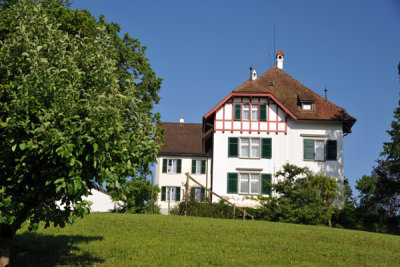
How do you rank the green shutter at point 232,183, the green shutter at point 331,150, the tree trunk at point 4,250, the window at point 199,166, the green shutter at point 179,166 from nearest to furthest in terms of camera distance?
the tree trunk at point 4,250, the green shutter at point 232,183, the green shutter at point 331,150, the green shutter at point 179,166, the window at point 199,166

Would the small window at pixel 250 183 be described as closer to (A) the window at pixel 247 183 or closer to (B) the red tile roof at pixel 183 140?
(A) the window at pixel 247 183

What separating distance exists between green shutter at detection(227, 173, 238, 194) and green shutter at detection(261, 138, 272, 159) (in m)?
2.45

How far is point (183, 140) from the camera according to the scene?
47.9 m

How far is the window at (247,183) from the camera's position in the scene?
33.5 m

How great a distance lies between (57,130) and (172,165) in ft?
119

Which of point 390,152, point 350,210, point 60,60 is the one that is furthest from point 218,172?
point 60,60

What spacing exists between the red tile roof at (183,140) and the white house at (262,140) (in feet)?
34.7

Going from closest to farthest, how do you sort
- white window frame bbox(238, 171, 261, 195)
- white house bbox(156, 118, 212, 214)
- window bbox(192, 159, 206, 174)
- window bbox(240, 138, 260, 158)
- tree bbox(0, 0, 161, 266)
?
tree bbox(0, 0, 161, 266) → white window frame bbox(238, 171, 261, 195) → window bbox(240, 138, 260, 158) → white house bbox(156, 118, 212, 214) → window bbox(192, 159, 206, 174)

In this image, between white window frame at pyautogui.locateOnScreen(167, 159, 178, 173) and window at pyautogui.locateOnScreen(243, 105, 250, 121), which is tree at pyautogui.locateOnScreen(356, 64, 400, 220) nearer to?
window at pyautogui.locateOnScreen(243, 105, 250, 121)

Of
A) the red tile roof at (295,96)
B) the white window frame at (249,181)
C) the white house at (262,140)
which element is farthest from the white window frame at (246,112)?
the white window frame at (249,181)

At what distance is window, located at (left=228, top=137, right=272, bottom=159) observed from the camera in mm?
33969

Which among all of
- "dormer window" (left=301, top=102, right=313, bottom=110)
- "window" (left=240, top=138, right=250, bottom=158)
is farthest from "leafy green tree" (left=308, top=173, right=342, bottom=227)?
"dormer window" (left=301, top=102, right=313, bottom=110)

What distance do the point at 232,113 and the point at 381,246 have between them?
1818 centimetres

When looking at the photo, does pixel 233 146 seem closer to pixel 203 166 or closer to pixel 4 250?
pixel 203 166
